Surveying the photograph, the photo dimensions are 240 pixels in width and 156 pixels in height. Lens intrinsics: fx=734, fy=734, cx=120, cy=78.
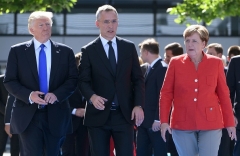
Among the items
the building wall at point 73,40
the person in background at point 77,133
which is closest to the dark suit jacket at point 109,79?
the person in background at point 77,133

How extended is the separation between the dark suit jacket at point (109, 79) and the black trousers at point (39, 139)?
48 centimetres

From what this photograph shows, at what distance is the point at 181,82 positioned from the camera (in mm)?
8516

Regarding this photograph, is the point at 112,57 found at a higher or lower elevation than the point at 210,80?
A: higher

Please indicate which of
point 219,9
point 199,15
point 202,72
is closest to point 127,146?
point 202,72

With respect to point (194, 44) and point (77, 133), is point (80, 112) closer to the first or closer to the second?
point (77, 133)

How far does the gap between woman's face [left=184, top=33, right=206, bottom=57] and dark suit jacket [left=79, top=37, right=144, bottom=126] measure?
67 cm

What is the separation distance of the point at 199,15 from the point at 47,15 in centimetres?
762

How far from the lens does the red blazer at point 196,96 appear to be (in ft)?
27.6

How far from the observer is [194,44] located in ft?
27.9

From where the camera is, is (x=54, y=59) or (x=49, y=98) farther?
(x=54, y=59)

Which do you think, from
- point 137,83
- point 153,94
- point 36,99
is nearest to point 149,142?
point 153,94

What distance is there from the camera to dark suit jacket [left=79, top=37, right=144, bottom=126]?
8.59 meters

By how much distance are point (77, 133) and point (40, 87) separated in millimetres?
3717

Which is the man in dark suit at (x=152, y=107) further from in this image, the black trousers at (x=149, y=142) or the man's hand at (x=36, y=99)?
the man's hand at (x=36, y=99)
